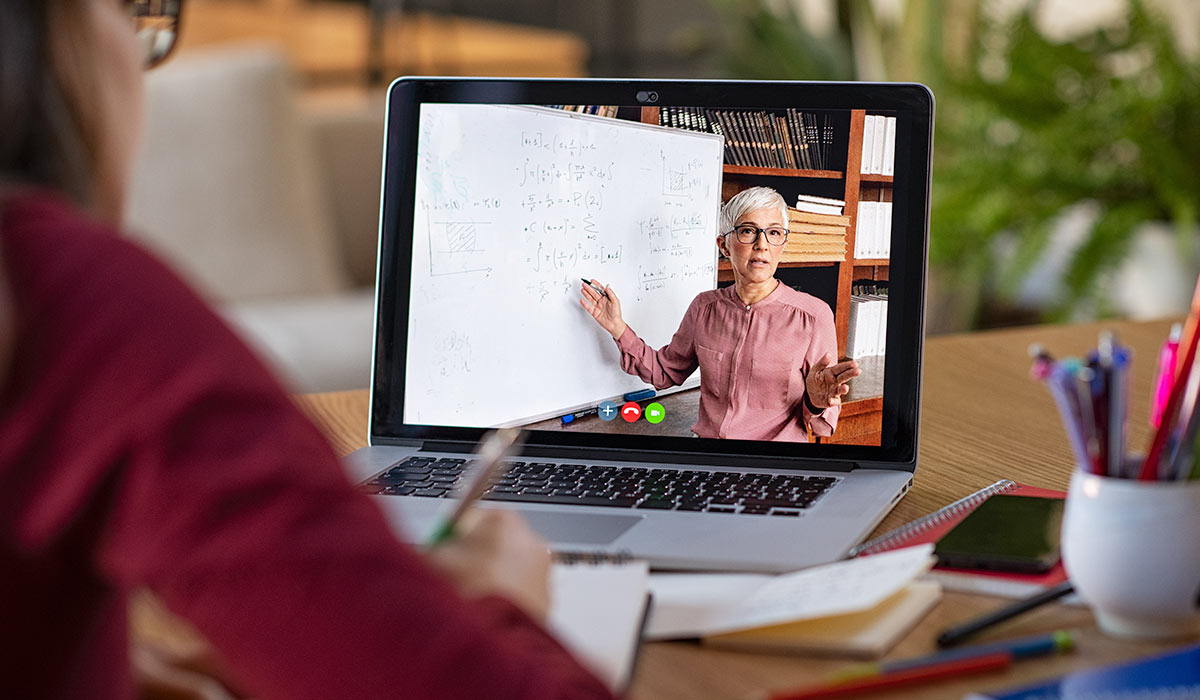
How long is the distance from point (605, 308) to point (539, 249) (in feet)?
0.22

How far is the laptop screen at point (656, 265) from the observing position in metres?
0.86

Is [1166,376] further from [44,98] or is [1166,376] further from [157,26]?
[157,26]

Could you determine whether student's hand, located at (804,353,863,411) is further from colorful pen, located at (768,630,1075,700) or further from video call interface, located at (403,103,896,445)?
colorful pen, located at (768,630,1075,700)

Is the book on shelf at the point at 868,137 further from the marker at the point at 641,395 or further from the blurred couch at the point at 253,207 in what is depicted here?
the blurred couch at the point at 253,207

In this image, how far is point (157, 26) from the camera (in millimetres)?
798

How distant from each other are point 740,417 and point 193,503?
0.55 metres

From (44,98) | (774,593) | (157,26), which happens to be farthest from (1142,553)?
(157,26)

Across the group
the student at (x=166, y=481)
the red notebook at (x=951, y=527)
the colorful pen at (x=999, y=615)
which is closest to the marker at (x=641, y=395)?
the red notebook at (x=951, y=527)

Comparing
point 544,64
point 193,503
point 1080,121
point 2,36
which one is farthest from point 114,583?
point 544,64

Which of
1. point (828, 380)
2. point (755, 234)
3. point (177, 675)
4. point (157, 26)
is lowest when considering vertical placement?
point (177, 675)

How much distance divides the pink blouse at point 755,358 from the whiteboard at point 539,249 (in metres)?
0.02

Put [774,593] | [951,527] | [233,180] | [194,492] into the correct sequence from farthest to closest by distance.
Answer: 1. [233,180]
2. [951,527]
3. [774,593]
4. [194,492]

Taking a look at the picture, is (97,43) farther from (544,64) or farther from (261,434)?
(544,64)

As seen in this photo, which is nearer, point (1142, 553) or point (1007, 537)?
point (1142, 553)
